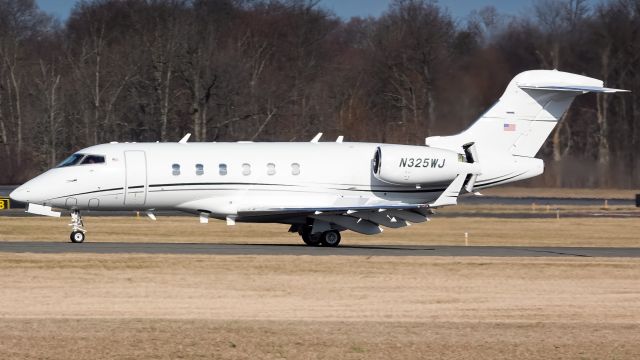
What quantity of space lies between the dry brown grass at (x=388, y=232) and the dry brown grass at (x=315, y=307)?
1122 cm

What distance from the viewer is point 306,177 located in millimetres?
33750

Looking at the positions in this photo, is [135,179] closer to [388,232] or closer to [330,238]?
[330,238]

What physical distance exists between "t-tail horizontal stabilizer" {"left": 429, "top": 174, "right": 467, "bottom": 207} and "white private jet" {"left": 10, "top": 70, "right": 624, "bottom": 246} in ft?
0.09

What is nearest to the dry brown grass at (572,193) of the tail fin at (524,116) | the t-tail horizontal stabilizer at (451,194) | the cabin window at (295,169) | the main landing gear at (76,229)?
the tail fin at (524,116)

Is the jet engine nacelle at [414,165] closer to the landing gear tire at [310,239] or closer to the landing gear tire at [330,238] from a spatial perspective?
the landing gear tire at [330,238]

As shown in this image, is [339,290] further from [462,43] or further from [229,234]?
[462,43]

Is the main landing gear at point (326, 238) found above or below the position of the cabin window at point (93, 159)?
below

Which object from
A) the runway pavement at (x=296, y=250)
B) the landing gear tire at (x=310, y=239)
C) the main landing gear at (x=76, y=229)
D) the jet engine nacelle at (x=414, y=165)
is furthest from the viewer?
the landing gear tire at (x=310, y=239)

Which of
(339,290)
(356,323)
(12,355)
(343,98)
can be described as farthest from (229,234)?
(343,98)

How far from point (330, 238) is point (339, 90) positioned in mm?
42385

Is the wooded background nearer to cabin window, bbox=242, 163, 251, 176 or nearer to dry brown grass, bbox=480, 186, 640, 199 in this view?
dry brown grass, bbox=480, 186, 640, 199

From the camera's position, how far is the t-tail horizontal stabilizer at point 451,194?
105ft

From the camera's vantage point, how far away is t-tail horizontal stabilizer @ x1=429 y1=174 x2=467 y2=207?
31.9 metres

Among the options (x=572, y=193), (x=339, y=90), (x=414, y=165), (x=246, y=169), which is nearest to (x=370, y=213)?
(x=414, y=165)
